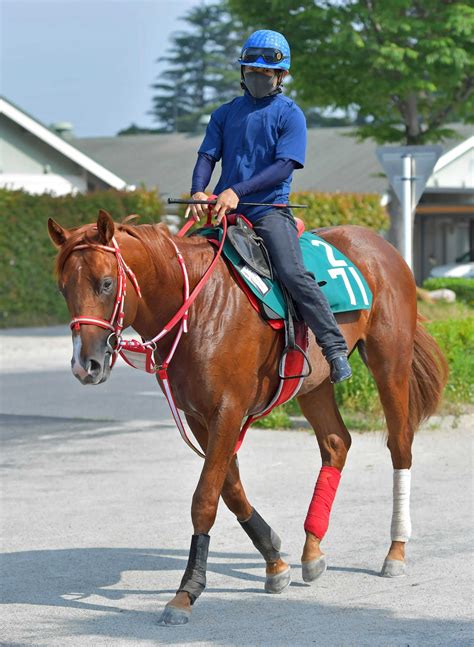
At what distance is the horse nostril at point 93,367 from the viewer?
5.27 metres

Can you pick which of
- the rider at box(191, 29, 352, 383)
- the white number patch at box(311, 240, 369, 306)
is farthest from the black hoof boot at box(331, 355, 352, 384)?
the white number patch at box(311, 240, 369, 306)

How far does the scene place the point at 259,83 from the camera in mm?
6207

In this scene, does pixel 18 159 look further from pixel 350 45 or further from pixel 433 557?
pixel 433 557

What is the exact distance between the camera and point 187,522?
25.5 feet

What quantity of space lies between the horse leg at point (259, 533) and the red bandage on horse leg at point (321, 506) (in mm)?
284

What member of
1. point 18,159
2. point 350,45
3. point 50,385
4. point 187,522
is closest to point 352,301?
point 187,522

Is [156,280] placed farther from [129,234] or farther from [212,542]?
[212,542]

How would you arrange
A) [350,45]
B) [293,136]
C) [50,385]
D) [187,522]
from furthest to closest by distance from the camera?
[350,45] → [50,385] → [187,522] → [293,136]

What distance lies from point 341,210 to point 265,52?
22.7 meters

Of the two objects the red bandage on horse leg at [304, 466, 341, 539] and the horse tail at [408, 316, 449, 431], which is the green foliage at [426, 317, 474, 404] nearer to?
the horse tail at [408, 316, 449, 431]

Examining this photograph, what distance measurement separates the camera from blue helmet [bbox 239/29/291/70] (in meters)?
6.18

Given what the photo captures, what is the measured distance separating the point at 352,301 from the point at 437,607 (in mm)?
1796

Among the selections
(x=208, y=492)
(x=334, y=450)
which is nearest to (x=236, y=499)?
(x=208, y=492)

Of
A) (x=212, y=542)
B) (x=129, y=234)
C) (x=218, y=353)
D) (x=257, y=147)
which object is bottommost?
(x=212, y=542)
